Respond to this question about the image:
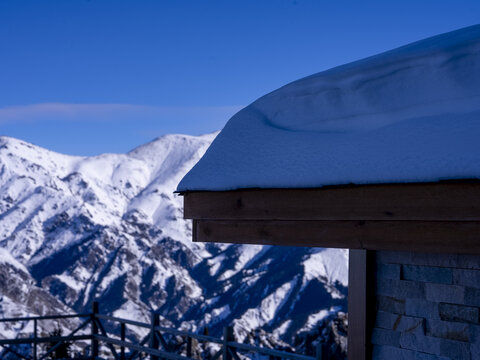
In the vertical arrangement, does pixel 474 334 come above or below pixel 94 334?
above

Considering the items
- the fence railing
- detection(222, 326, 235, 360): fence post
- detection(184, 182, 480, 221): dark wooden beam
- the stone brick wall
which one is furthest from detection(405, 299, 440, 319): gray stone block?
detection(222, 326, 235, 360): fence post

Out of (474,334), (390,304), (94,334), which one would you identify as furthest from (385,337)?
(94,334)

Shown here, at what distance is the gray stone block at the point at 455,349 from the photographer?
3588 millimetres

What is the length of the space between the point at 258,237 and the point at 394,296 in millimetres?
944

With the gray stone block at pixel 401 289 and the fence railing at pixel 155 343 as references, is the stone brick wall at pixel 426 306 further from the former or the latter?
the fence railing at pixel 155 343

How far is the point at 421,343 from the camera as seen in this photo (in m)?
3.78

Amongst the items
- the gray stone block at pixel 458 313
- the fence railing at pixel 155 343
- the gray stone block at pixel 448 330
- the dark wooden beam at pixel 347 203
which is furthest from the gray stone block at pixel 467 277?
the fence railing at pixel 155 343

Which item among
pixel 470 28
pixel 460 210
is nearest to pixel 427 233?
pixel 460 210

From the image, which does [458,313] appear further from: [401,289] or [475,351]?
[401,289]

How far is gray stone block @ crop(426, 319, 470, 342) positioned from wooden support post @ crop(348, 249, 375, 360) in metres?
0.41

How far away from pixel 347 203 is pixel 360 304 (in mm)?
1009

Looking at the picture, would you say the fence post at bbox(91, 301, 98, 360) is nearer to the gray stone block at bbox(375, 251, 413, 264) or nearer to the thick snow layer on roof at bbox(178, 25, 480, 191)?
the thick snow layer on roof at bbox(178, 25, 480, 191)

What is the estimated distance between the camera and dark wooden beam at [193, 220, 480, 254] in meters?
3.05

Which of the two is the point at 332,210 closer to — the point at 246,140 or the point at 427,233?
the point at 427,233
